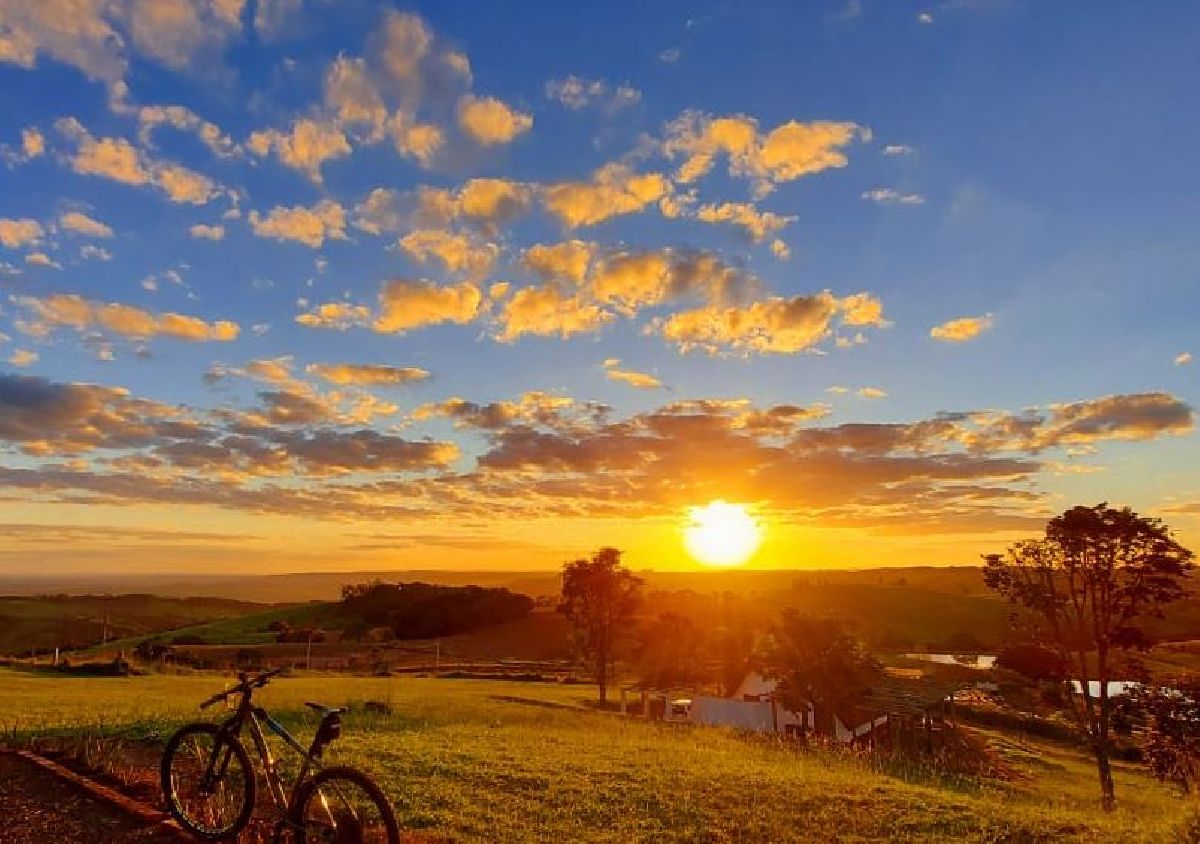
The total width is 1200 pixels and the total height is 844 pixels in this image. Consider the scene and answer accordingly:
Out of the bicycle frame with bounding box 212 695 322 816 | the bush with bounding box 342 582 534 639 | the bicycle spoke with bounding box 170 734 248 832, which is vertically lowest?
the bush with bounding box 342 582 534 639

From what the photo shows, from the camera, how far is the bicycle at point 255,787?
812 cm

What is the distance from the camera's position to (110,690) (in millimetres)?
35062

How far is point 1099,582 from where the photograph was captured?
22906mm

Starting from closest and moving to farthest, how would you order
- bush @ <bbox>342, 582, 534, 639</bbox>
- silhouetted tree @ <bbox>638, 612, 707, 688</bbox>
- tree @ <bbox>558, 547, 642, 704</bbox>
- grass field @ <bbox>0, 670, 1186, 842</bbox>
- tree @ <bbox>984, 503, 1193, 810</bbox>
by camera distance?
1. grass field @ <bbox>0, 670, 1186, 842</bbox>
2. tree @ <bbox>984, 503, 1193, 810</bbox>
3. tree @ <bbox>558, 547, 642, 704</bbox>
4. silhouetted tree @ <bbox>638, 612, 707, 688</bbox>
5. bush @ <bbox>342, 582, 534, 639</bbox>

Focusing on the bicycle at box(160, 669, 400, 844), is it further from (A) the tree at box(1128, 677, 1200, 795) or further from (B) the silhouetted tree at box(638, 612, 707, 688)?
(B) the silhouetted tree at box(638, 612, 707, 688)

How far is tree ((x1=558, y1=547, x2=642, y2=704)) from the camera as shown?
48531 millimetres

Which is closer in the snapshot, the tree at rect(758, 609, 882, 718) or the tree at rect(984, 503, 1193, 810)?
the tree at rect(984, 503, 1193, 810)

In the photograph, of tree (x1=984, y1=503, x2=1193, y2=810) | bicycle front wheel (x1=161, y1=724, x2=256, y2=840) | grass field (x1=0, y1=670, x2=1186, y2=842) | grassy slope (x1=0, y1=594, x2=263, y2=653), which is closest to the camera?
bicycle front wheel (x1=161, y1=724, x2=256, y2=840)

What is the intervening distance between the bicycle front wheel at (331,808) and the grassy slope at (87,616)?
90.8m

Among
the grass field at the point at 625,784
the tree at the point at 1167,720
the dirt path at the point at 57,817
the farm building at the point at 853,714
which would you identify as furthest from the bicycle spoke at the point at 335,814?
the farm building at the point at 853,714

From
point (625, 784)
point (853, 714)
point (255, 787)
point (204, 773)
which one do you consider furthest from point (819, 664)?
point (255, 787)

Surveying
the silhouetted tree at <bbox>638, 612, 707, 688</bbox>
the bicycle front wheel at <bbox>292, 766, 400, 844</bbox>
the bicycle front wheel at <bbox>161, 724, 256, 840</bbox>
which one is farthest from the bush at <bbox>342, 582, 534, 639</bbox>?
the bicycle front wheel at <bbox>292, 766, 400, 844</bbox>

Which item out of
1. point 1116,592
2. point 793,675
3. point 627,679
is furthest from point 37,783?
point 627,679

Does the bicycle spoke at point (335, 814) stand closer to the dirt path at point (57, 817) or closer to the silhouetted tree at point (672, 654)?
the dirt path at point (57, 817)
